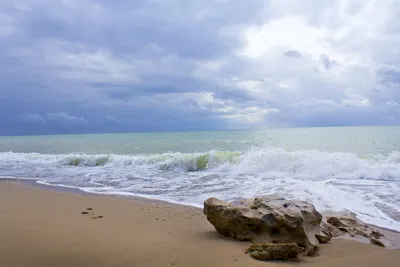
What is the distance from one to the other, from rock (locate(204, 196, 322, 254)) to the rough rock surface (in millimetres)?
516

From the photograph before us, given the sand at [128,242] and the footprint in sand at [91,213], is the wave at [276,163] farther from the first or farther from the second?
the footprint in sand at [91,213]

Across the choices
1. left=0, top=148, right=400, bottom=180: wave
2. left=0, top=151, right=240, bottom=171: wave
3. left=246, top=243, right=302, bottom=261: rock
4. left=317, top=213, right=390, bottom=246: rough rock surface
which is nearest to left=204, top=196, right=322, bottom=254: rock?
left=246, top=243, right=302, bottom=261: rock

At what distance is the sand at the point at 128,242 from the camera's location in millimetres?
3945

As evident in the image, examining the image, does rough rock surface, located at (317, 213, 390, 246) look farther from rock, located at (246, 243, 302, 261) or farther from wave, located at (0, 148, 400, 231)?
rock, located at (246, 243, 302, 261)

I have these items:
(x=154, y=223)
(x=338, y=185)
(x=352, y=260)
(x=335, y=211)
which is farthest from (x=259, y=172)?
(x=352, y=260)

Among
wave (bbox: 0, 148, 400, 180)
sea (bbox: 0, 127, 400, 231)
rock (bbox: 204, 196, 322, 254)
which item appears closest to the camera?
rock (bbox: 204, 196, 322, 254)

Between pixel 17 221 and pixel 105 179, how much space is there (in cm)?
703

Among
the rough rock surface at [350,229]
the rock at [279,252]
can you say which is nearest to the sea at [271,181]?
the rough rock surface at [350,229]

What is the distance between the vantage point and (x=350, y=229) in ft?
17.4

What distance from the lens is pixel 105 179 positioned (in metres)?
12.9

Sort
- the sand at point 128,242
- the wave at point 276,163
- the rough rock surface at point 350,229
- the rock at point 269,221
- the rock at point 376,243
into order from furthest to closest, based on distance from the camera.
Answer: the wave at point 276,163 → the rough rock surface at point 350,229 → the rock at point 376,243 → the rock at point 269,221 → the sand at point 128,242

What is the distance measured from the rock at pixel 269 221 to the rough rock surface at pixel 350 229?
52 cm

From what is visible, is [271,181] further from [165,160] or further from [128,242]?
[165,160]

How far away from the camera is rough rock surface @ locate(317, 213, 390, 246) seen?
500 cm
